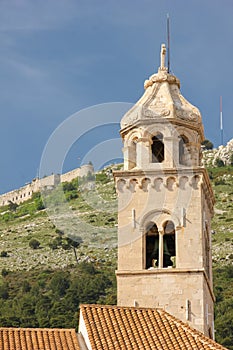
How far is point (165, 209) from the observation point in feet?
104

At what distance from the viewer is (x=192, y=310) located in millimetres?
30188

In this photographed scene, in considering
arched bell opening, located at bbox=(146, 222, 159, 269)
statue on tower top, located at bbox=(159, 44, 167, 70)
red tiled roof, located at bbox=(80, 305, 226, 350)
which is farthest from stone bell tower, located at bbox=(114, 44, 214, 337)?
red tiled roof, located at bbox=(80, 305, 226, 350)

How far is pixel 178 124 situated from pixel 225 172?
345ft

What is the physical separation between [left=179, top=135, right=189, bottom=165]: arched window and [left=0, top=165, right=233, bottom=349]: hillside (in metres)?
29.1

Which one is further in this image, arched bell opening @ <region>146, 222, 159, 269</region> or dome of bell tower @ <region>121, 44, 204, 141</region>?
dome of bell tower @ <region>121, 44, 204, 141</region>

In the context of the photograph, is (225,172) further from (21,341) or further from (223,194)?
(21,341)

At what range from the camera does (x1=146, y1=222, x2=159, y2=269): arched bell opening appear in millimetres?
31891

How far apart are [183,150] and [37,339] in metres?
9.21

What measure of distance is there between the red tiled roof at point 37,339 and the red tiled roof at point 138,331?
0.55 meters

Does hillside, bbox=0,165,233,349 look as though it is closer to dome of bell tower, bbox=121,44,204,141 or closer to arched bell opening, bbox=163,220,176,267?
dome of bell tower, bbox=121,44,204,141

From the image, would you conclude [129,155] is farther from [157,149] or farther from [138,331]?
[138,331]

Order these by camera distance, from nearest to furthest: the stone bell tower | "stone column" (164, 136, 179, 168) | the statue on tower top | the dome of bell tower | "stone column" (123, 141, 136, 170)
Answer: the stone bell tower, "stone column" (164, 136, 179, 168), the dome of bell tower, "stone column" (123, 141, 136, 170), the statue on tower top

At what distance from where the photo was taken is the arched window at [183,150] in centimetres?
3291

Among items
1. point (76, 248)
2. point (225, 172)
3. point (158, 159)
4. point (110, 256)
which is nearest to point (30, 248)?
point (76, 248)
